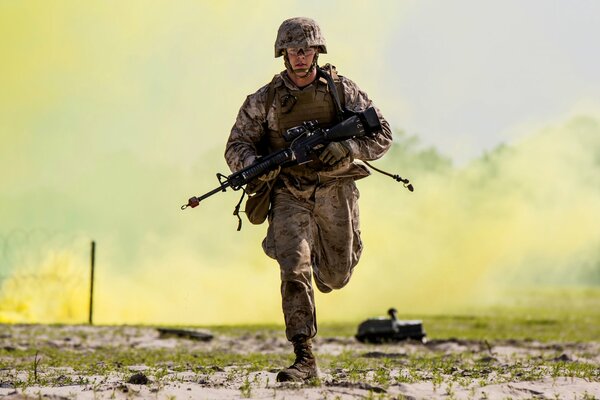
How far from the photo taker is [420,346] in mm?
16641

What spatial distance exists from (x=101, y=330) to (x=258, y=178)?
10.3m

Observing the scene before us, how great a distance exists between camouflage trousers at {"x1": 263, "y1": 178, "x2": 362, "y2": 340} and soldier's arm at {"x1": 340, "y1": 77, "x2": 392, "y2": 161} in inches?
13.3

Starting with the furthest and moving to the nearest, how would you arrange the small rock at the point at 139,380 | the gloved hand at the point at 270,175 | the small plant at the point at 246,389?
the gloved hand at the point at 270,175, the small rock at the point at 139,380, the small plant at the point at 246,389

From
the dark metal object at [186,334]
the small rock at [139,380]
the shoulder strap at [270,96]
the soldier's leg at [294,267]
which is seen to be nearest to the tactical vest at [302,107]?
the shoulder strap at [270,96]

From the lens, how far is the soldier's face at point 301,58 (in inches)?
344

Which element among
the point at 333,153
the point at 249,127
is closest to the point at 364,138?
the point at 333,153

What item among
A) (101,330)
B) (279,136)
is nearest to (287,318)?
(279,136)

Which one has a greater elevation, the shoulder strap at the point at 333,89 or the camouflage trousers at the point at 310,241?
the shoulder strap at the point at 333,89

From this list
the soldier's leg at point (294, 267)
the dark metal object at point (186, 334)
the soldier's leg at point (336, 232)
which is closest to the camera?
the soldier's leg at point (294, 267)

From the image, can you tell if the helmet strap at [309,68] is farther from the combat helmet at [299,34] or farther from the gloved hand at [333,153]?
the gloved hand at [333,153]

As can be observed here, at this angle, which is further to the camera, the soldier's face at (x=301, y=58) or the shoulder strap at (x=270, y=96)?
the shoulder strap at (x=270, y=96)

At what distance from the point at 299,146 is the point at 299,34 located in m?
0.84

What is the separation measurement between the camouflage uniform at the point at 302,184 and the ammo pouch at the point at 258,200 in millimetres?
67

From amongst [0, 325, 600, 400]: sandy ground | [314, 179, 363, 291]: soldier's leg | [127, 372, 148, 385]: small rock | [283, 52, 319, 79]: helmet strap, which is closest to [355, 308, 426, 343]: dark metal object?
[0, 325, 600, 400]: sandy ground
